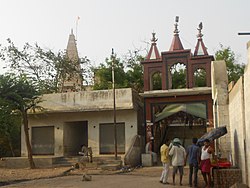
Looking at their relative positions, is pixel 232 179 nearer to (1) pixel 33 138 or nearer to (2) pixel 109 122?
(2) pixel 109 122

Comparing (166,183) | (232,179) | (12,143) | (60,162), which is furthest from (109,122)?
(232,179)

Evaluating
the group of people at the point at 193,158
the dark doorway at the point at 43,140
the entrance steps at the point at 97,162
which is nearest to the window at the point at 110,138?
the entrance steps at the point at 97,162

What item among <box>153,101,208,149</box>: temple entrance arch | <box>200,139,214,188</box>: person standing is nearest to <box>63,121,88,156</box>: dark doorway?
<box>153,101,208,149</box>: temple entrance arch

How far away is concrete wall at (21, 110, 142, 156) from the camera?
2422cm

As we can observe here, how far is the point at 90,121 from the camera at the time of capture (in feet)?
82.6

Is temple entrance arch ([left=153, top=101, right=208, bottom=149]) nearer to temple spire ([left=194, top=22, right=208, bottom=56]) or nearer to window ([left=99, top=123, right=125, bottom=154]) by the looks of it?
window ([left=99, top=123, right=125, bottom=154])

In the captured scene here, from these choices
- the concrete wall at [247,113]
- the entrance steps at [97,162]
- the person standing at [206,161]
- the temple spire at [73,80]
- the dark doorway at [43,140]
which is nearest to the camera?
the concrete wall at [247,113]

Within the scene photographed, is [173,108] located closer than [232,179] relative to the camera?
No

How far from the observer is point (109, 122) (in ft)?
81.2

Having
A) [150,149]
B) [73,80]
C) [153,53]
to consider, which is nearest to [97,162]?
[150,149]

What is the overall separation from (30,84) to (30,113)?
4.72 meters

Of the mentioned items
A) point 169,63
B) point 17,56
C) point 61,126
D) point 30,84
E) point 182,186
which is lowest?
point 182,186

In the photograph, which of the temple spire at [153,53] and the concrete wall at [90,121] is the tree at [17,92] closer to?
the concrete wall at [90,121]

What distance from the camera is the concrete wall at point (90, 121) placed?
24219 mm
